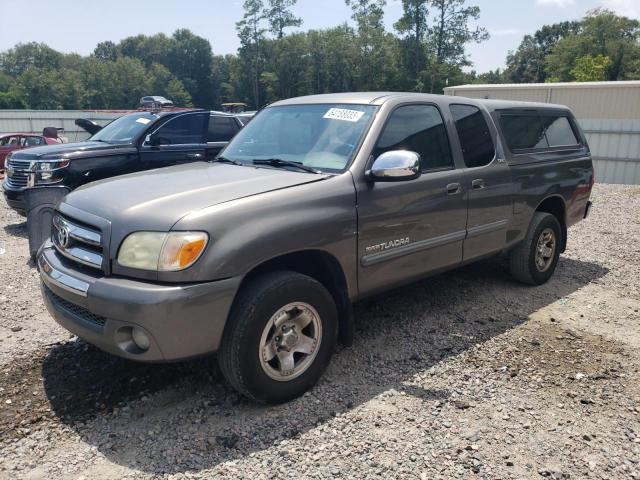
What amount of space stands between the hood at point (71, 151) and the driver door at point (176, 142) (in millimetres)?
336

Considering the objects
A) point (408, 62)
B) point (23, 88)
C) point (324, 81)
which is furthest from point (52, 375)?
point (23, 88)

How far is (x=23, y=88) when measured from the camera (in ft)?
224

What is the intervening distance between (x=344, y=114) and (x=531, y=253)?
262cm

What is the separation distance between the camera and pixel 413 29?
6125 centimetres

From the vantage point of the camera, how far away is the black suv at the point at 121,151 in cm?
756

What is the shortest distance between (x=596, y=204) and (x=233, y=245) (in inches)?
393

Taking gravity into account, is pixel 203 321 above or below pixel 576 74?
below

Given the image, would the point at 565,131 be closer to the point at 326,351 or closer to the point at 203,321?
the point at 326,351

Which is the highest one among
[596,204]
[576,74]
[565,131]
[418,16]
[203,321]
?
[418,16]

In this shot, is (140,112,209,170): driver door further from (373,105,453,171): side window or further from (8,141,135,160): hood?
(373,105,453,171): side window

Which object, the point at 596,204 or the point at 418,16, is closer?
the point at 596,204

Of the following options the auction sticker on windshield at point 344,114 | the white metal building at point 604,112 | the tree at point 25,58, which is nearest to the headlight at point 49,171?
the auction sticker on windshield at point 344,114

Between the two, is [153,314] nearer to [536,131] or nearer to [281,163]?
[281,163]

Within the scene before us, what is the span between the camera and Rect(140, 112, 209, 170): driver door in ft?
26.5
